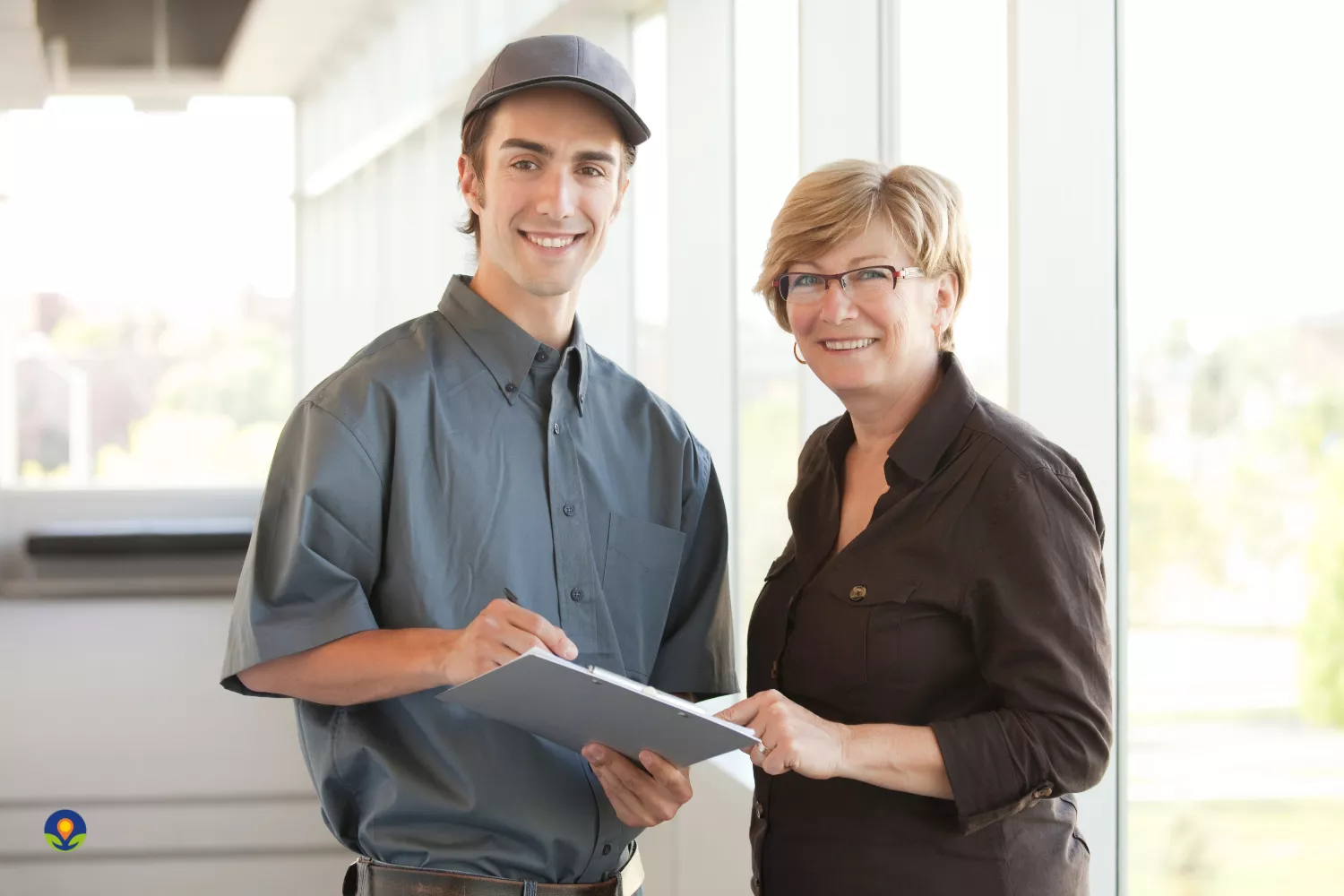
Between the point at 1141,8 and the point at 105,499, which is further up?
the point at 1141,8

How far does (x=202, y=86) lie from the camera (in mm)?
6734

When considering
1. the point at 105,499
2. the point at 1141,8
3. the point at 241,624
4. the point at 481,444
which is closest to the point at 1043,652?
the point at 481,444

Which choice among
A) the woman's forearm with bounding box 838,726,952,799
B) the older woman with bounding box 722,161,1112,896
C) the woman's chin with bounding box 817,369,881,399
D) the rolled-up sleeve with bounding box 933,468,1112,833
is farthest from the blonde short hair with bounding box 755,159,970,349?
the woman's forearm with bounding box 838,726,952,799

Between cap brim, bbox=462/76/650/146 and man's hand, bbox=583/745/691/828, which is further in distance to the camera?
cap brim, bbox=462/76/650/146

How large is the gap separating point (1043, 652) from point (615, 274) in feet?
11.7

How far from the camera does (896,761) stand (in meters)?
1.50

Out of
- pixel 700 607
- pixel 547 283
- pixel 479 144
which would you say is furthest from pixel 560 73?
pixel 700 607

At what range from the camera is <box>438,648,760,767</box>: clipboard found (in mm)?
1311

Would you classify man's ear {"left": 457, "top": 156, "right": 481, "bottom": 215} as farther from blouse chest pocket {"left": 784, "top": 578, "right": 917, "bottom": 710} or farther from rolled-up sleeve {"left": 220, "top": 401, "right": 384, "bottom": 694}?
blouse chest pocket {"left": 784, "top": 578, "right": 917, "bottom": 710}

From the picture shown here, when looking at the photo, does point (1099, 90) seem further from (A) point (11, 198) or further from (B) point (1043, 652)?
(A) point (11, 198)

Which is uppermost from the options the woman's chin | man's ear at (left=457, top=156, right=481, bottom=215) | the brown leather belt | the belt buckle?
man's ear at (left=457, top=156, right=481, bottom=215)

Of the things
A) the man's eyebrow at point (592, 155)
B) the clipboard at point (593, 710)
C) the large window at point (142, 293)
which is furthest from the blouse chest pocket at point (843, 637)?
the large window at point (142, 293)

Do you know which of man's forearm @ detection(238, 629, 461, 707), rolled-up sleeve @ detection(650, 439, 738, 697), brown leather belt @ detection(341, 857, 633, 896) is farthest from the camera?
rolled-up sleeve @ detection(650, 439, 738, 697)

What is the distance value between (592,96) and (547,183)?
0.43 ft
